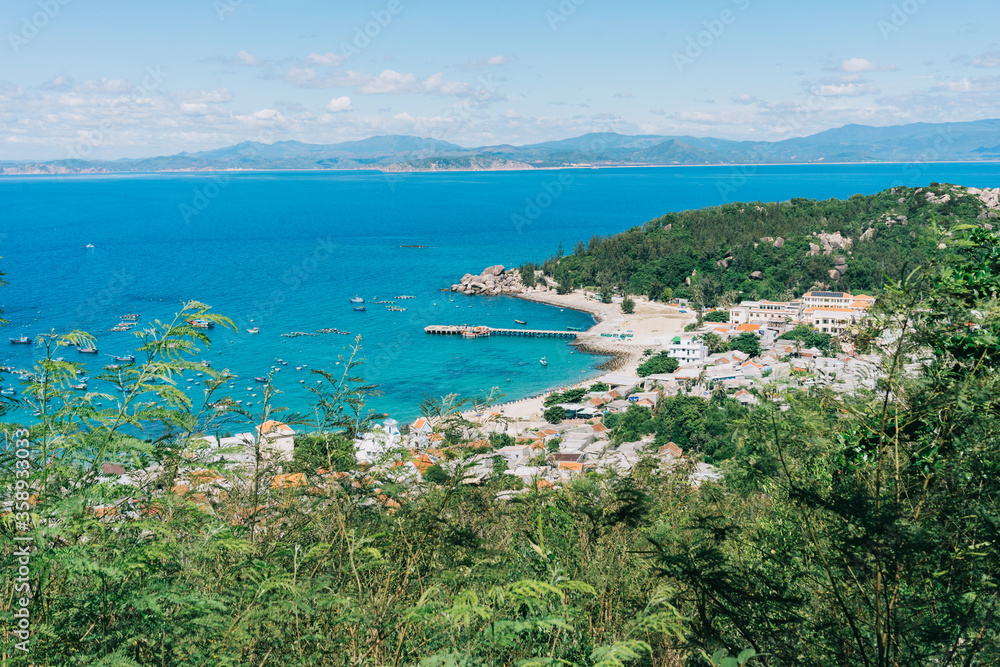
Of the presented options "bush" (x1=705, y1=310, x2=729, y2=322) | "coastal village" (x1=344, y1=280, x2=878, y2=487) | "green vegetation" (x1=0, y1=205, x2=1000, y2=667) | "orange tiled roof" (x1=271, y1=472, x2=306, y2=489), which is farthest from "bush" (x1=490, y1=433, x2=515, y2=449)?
"bush" (x1=705, y1=310, x2=729, y2=322)

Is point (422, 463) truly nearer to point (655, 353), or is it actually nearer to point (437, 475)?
point (437, 475)

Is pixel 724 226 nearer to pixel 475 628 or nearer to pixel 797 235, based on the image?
pixel 797 235

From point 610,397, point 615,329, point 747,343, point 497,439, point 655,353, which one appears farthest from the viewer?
point 615,329

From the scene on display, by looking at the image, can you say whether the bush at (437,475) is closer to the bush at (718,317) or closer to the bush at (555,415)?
the bush at (555,415)

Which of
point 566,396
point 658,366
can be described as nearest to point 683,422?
point 566,396

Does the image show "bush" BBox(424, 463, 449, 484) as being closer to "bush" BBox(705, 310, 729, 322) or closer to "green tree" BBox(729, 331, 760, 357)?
"green tree" BBox(729, 331, 760, 357)

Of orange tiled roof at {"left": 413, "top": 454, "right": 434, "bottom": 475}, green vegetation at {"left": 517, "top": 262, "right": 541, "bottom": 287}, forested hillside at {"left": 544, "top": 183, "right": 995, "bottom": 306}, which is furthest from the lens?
green vegetation at {"left": 517, "top": 262, "right": 541, "bottom": 287}
